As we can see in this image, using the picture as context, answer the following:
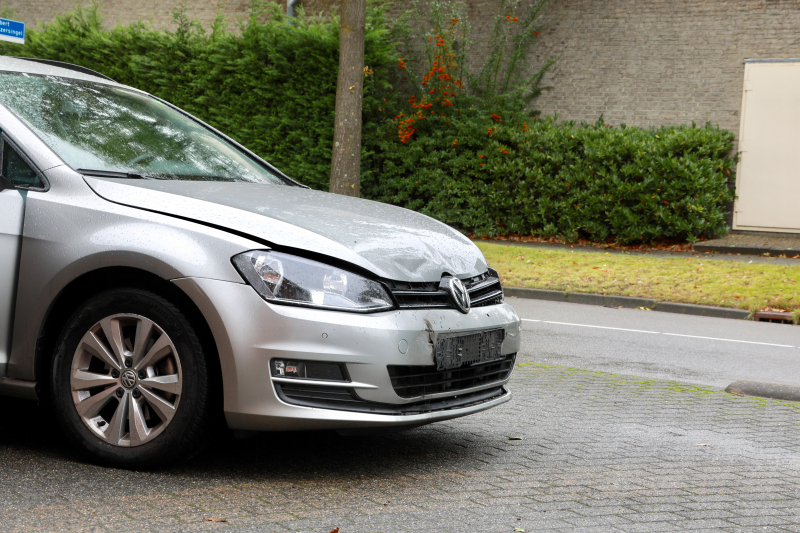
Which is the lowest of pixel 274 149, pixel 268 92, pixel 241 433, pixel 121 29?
pixel 241 433

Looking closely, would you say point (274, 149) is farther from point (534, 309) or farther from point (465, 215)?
point (534, 309)

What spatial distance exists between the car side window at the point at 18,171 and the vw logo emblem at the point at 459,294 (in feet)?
6.30

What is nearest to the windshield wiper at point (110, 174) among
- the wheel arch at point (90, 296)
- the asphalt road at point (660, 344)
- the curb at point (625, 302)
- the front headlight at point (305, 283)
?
the wheel arch at point (90, 296)

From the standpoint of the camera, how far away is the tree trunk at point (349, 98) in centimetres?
1541

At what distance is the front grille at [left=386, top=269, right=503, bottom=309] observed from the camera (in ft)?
12.6

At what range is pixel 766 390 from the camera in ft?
21.2

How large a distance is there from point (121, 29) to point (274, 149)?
16.1 ft

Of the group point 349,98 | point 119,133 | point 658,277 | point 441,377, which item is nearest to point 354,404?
point 441,377

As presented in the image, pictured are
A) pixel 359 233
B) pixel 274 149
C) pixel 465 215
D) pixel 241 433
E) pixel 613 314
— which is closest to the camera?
pixel 241 433

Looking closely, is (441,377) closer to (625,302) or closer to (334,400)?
(334,400)

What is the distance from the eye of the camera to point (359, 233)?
4023mm

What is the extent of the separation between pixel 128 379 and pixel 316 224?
1.04 metres

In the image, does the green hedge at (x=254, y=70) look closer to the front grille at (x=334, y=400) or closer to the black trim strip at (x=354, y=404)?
the black trim strip at (x=354, y=404)

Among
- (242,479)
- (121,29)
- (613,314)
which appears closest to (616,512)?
(242,479)
